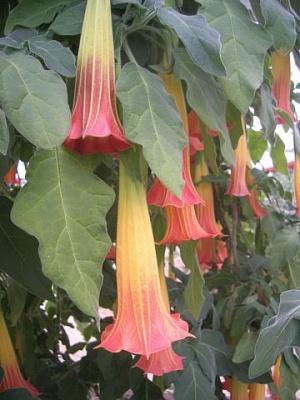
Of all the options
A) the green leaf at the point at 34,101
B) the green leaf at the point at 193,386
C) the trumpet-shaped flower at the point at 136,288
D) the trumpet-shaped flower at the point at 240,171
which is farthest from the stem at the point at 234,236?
the green leaf at the point at 34,101

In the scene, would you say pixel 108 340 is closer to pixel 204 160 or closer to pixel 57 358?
pixel 204 160

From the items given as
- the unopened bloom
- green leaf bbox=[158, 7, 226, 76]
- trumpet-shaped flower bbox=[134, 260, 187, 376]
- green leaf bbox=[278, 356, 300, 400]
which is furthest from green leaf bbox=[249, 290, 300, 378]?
the unopened bloom

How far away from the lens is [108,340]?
688 mm

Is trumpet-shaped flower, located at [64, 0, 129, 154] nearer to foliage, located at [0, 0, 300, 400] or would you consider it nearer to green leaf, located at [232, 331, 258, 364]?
foliage, located at [0, 0, 300, 400]

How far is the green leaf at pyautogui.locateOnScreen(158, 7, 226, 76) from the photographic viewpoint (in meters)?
0.65

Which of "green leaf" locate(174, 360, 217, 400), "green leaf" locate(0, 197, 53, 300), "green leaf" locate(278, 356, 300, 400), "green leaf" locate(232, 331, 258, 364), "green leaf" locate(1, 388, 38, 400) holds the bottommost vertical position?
"green leaf" locate(232, 331, 258, 364)

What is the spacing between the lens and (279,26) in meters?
0.73

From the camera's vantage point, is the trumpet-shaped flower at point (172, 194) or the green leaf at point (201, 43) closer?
the green leaf at point (201, 43)

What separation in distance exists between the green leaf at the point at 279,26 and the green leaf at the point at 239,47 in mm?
11

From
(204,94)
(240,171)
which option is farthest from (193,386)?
(204,94)

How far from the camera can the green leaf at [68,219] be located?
60 cm

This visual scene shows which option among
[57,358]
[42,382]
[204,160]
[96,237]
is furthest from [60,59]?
[57,358]

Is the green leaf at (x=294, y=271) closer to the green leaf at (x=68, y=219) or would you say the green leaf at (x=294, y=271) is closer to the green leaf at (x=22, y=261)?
the green leaf at (x=22, y=261)

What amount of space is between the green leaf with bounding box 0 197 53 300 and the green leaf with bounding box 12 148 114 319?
0.19m
